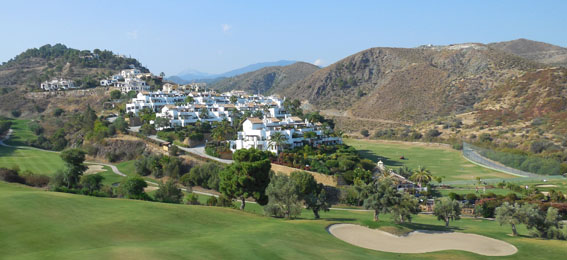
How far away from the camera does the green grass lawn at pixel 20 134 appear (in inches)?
3330

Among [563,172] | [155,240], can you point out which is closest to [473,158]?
[563,172]

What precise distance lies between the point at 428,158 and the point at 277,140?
31.5 metres

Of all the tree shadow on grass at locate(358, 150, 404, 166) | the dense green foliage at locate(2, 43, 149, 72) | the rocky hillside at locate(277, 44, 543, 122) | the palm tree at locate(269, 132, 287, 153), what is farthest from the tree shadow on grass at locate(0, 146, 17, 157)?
the rocky hillside at locate(277, 44, 543, 122)

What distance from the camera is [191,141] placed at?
7088 cm

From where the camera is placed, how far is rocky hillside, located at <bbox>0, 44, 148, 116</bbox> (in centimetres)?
12000

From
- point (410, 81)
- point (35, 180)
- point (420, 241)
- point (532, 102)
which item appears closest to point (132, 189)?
point (35, 180)

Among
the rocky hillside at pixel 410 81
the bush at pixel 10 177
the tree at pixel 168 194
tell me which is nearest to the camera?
the bush at pixel 10 177

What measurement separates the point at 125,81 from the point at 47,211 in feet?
340

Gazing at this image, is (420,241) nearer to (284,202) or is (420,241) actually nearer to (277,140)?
(284,202)

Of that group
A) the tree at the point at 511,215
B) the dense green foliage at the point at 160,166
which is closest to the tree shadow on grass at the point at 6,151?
the dense green foliage at the point at 160,166

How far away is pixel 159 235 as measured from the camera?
886 inches

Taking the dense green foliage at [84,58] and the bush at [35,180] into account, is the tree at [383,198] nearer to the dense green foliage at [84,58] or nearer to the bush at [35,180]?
the bush at [35,180]

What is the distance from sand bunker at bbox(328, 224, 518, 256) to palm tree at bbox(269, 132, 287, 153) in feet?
108

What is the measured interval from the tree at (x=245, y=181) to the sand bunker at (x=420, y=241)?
1102 centimetres
